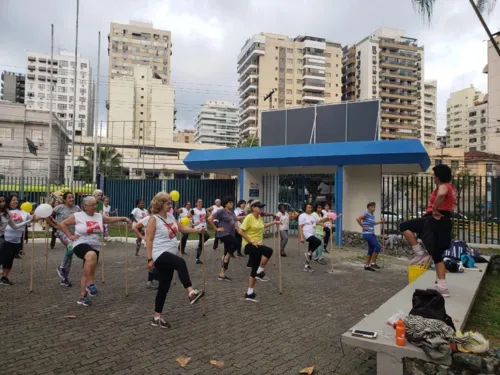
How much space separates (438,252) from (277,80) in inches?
3337

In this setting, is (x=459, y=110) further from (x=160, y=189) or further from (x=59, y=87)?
(x=160, y=189)

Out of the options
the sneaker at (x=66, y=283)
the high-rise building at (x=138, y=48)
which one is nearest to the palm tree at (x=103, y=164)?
the sneaker at (x=66, y=283)

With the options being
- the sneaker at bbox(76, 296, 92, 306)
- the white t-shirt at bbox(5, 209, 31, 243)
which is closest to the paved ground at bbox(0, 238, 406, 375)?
the sneaker at bbox(76, 296, 92, 306)

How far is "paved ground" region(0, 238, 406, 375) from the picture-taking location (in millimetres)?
4094

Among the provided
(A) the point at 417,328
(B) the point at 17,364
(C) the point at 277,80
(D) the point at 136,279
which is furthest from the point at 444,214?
(C) the point at 277,80

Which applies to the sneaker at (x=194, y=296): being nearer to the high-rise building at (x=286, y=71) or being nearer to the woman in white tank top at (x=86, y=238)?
the woman in white tank top at (x=86, y=238)

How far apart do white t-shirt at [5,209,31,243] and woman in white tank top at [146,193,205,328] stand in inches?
158

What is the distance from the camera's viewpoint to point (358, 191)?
16.0 metres

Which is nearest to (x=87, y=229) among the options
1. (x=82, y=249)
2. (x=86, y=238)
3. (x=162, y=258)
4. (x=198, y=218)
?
(x=86, y=238)

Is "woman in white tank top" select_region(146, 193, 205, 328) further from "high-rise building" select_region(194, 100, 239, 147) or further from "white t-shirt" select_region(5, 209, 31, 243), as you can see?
"high-rise building" select_region(194, 100, 239, 147)

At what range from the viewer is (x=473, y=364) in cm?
337

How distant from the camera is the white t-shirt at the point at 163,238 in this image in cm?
523

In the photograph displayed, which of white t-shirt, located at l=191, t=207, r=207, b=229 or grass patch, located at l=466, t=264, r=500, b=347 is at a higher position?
white t-shirt, located at l=191, t=207, r=207, b=229

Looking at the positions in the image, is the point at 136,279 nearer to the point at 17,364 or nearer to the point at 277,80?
the point at 17,364
